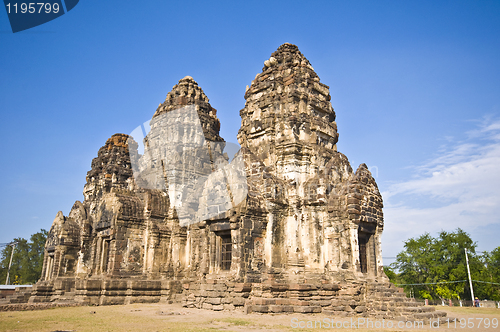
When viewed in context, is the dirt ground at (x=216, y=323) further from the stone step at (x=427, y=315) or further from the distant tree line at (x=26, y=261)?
the distant tree line at (x=26, y=261)

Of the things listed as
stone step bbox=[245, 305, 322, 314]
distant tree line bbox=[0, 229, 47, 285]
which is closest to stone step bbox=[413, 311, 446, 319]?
stone step bbox=[245, 305, 322, 314]

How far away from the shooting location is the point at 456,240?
35.8 metres

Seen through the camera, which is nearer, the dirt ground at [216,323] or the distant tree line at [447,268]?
the dirt ground at [216,323]

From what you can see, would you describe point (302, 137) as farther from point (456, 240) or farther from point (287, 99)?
point (456, 240)

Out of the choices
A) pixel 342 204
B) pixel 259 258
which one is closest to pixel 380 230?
pixel 342 204

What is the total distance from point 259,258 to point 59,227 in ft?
44.8

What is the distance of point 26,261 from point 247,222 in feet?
148

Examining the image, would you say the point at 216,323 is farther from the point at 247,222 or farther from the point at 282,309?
the point at 247,222

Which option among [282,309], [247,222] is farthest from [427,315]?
[247,222]

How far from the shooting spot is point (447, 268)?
112 feet

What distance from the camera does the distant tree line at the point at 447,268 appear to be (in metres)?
33.2

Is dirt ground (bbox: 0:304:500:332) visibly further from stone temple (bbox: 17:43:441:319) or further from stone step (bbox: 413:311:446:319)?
stone temple (bbox: 17:43:441:319)

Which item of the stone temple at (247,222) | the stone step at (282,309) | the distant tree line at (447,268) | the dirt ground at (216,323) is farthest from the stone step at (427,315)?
the distant tree line at (447,268)

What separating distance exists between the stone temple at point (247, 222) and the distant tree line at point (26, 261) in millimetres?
29528
